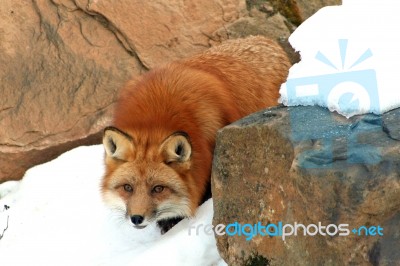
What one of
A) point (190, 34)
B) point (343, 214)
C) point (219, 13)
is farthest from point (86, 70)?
point (343, 214)

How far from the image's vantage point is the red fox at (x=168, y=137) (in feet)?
17.1

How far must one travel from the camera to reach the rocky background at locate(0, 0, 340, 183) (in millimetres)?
7762

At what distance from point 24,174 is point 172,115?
314 cm

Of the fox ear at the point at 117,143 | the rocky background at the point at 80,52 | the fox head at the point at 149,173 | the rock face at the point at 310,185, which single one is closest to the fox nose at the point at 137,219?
the fox head at the point at 149,173

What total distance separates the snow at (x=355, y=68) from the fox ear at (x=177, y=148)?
3.12 feet

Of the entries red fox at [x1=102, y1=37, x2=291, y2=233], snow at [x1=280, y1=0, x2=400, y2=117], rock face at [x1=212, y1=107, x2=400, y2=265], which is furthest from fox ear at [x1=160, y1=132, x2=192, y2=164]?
snow at [x1=280, y1=0, x2=400, y2=117]

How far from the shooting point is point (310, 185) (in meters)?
4.03

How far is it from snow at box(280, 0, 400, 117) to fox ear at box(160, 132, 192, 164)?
3.12 feet

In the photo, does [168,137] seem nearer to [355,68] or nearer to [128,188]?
[128,188]

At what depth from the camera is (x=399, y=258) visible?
12.8 feet

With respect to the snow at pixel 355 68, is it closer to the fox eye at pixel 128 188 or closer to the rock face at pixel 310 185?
the rock face at pixel 310 185

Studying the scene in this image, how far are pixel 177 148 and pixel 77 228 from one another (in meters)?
1.92

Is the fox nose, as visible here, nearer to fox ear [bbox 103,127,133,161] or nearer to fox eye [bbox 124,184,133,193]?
fox eye [bbox 124,184,133,193]

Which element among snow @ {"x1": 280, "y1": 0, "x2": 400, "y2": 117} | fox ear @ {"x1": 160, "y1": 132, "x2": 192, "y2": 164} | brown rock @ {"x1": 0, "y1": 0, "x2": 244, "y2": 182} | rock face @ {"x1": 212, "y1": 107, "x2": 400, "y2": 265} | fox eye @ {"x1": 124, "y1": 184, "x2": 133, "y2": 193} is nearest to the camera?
rock face @ {"x1": 212, "y1": 107, "x2": 400, "y2": 265}
